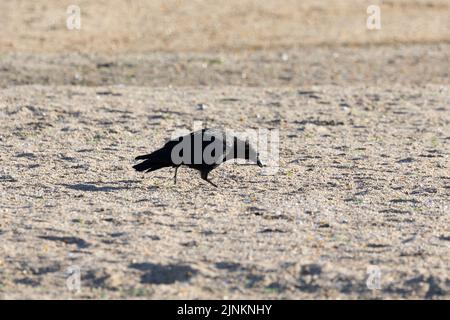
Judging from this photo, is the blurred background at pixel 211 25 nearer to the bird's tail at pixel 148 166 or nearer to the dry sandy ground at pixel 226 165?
the dry sandy ground at pixel 226 165

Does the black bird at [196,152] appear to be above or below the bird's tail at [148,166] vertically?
above

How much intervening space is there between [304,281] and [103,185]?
9.74 ft

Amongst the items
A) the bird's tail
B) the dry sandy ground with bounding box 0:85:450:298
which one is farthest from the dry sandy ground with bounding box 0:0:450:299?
the bird's tail

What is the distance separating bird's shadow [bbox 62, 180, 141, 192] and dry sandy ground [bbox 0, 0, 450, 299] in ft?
0.13

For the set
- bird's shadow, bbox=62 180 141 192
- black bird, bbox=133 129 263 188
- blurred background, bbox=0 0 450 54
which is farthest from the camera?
blurred background, bbox=0 0 450 54

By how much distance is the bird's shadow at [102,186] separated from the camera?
8750 mm

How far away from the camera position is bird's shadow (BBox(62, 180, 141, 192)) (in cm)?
875

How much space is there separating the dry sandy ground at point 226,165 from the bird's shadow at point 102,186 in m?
0.04

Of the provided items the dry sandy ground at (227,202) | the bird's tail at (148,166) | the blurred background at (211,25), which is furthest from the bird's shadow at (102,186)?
the blurred background at (211,25)

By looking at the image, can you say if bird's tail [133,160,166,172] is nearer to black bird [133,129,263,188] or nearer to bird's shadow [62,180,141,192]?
black bird [133,129,263,188]

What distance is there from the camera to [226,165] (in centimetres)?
984
